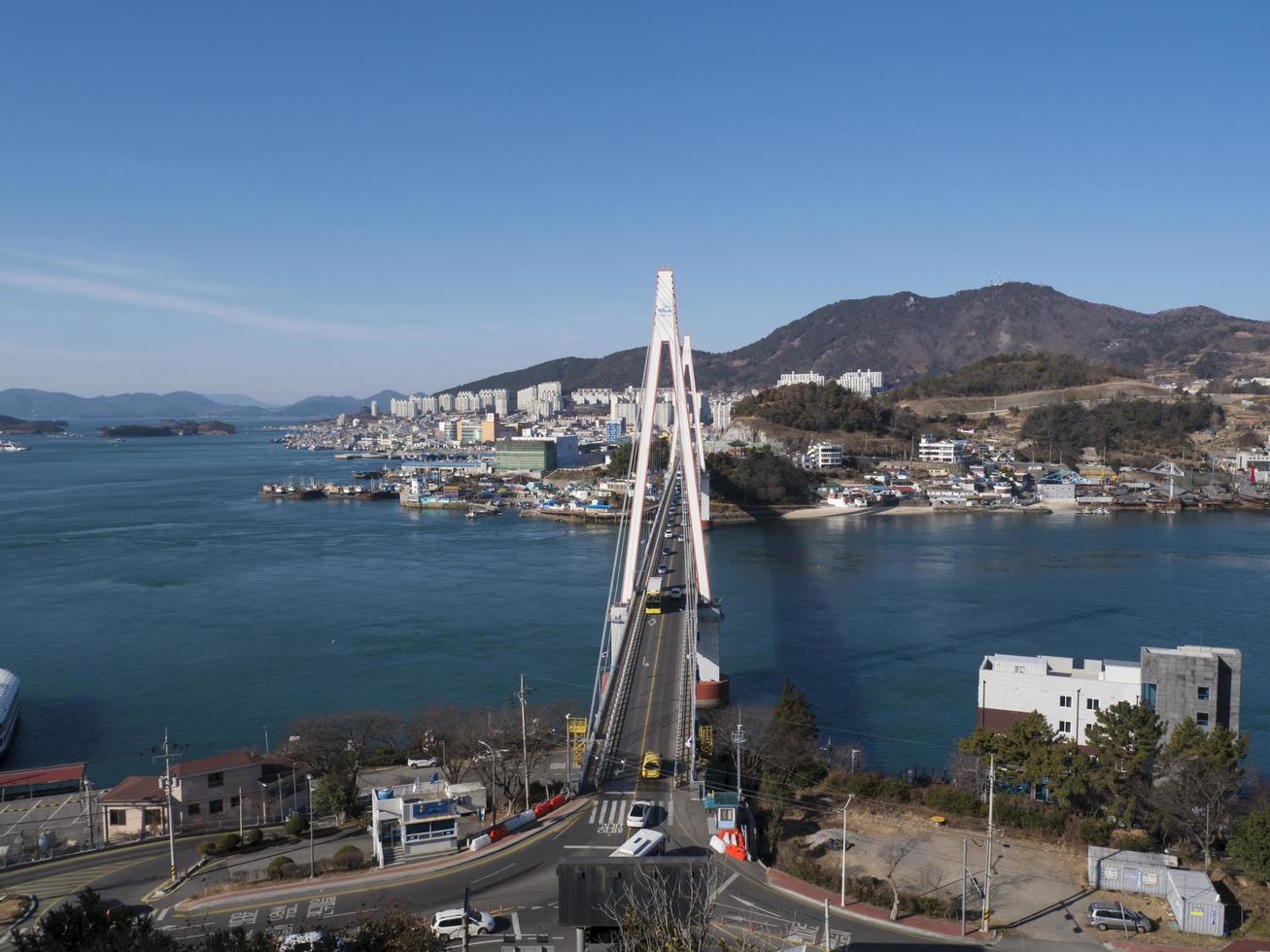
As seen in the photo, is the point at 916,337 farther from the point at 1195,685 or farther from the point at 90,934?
the point at 90,934

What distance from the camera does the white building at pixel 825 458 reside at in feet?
65.0

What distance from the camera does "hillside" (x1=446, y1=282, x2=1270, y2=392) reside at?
6325cm

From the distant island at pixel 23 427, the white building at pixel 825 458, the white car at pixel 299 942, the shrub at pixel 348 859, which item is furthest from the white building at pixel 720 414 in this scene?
the distant island at pixel 23 427

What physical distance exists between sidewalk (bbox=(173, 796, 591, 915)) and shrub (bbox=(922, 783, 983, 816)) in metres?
1.56

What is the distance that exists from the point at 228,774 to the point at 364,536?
10.1m

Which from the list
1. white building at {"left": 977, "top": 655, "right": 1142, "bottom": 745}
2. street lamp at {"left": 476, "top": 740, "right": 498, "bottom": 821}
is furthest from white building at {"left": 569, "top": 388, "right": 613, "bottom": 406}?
street lamp at {"left": 476, "top": 740, "right": 498, "bottom": 821}

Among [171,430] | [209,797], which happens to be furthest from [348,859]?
[171,430]

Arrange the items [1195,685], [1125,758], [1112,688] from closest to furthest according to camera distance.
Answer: [1125,758] < [1195,685] < [1112,688]

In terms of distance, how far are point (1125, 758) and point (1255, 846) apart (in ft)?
2.45

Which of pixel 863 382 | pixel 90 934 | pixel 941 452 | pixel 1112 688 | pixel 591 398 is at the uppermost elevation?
pixel 863 382

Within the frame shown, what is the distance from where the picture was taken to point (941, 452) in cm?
2053

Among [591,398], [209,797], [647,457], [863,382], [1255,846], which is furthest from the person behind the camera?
[591,398]

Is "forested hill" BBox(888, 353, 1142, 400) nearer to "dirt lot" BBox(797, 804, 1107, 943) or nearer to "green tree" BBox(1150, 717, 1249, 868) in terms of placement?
"green tree" BBox(1150, 717, 1249, 868)

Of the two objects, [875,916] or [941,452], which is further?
[941,452]
